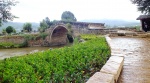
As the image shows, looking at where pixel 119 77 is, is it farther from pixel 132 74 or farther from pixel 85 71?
pixel 85 71

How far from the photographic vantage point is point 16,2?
26.0 feet

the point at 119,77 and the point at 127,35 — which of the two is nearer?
the point at 119,77

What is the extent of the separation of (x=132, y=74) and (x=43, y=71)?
6.69 feet

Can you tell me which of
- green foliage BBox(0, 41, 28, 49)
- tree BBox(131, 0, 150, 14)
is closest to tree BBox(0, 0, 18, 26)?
tree BBox(131, 0, 150, 14)

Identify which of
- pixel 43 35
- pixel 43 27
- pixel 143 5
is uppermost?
pixel 143 5

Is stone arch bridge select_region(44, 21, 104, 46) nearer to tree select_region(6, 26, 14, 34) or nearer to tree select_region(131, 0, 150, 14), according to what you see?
tree select_region(6, 26, 14, 34)

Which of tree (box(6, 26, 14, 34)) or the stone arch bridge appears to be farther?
tree (box(6, 26, 14, 34))

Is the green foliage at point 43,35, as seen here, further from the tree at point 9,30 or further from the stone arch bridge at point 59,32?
the tree at point 9,30

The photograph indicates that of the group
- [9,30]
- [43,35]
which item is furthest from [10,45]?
[9,30]

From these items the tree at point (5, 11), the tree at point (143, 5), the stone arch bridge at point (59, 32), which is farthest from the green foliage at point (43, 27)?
the tree at point (5, 11)

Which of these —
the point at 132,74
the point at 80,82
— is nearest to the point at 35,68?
the point at 80,82

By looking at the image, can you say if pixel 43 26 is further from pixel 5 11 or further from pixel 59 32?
pixel 5 11

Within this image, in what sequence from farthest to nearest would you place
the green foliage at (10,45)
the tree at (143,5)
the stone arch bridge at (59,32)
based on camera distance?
the green foliage at (10,45) → the stone arch bridge at (59,32) → the tree at (143,5)

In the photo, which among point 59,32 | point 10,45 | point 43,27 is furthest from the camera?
point 43,27
